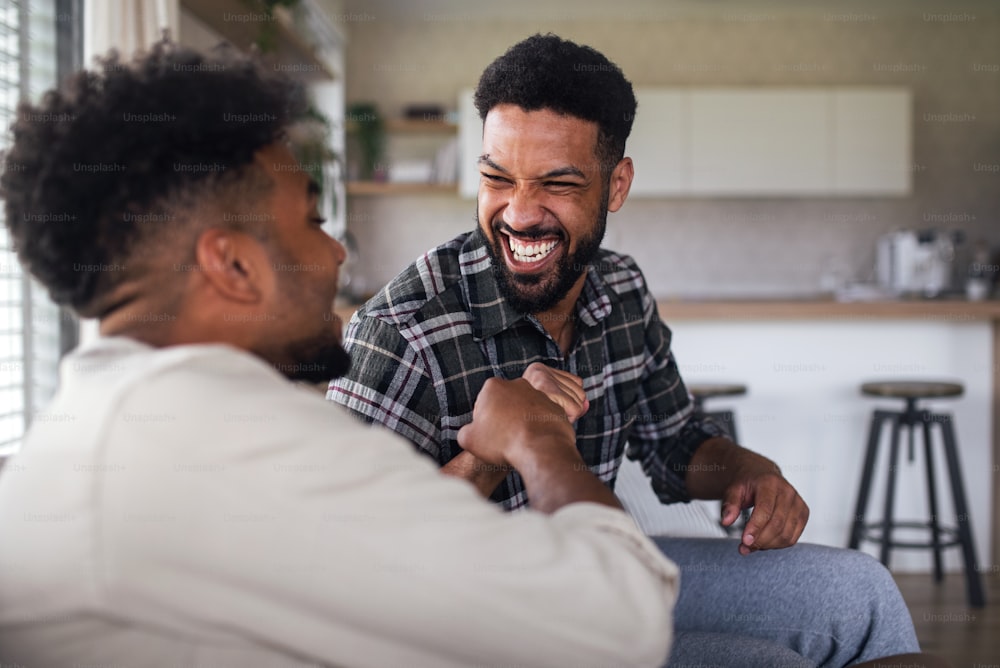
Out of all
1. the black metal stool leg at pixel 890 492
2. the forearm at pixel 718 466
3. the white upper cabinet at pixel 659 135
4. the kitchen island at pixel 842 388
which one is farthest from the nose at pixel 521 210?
the white upper cabinet at pixel 659 135

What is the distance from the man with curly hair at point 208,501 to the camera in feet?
2.20

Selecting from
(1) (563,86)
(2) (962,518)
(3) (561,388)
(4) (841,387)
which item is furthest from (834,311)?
(3) (561,388)

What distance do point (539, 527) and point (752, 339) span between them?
125 inches

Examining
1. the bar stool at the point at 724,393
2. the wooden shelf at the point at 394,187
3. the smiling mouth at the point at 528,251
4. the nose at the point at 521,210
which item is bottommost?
the bar stool at the point at 724,393

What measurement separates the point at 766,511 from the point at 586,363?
0.43m

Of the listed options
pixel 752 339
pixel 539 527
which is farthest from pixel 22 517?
pixel 752 339

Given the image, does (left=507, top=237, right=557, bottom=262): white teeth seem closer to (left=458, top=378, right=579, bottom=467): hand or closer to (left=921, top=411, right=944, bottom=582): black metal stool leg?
(left=458, top=378, right=579, bottom=467): hand

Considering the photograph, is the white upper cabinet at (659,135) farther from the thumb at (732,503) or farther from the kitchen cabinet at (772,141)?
the thumb at (732,503)

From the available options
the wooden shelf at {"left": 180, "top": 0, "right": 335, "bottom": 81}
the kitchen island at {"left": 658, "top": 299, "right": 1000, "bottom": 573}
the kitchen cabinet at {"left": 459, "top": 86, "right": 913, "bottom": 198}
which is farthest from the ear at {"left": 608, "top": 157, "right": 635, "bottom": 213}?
the kitchen cabinet at {"left": 459, "top": 86, "right": 913, "bottom": 198}

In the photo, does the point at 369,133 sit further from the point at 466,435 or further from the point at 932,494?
the point at 466,435

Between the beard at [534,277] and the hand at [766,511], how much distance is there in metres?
0.45

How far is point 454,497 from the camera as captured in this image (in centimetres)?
72

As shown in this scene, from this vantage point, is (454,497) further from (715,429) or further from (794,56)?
(794,56)

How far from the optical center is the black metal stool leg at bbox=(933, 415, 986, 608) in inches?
131
